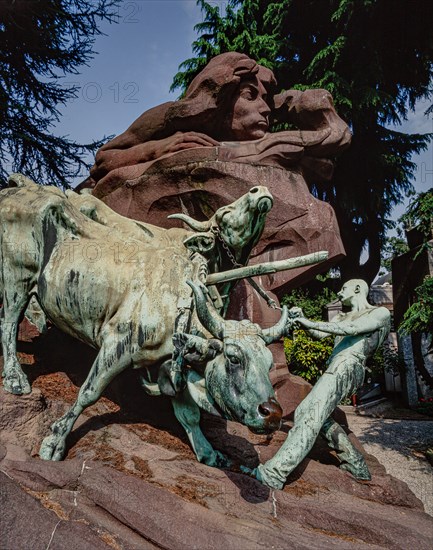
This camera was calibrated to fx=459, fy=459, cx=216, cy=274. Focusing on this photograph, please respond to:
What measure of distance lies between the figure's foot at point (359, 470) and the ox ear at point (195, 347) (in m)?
1.80

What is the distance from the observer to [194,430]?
3.83 m

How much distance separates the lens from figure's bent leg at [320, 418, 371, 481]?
4023 millimetres

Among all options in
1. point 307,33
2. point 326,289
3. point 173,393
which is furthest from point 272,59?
point 173,393

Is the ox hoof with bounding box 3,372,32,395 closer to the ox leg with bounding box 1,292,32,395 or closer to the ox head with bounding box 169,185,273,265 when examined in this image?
the ox leg with bounding box 1,292,32,395

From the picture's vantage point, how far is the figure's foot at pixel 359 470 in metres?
3.97

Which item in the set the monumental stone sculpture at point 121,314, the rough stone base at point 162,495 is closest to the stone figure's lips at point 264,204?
the monumental stone sculpture at point 121,314

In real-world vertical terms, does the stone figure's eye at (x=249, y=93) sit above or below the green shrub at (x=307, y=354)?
above

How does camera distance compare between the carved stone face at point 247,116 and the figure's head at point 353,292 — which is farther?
the carved stone face at point 247,116

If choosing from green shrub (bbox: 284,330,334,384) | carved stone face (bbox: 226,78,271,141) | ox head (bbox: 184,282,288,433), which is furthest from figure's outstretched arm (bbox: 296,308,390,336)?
green shrub (bbox: 284,330,334,384)

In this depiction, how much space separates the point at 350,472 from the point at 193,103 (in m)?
5.47

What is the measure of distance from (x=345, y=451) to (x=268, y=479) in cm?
93

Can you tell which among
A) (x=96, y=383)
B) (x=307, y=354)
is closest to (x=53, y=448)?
(x=96, y=383)

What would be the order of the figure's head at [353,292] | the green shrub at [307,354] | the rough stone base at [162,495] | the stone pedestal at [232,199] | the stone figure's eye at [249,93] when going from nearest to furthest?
the rough stone base at [162,495], the figure's head at [353,292], the stone pedestal at [232,199], the stone figure's eye at [249,93], the green shrub at [307,354]

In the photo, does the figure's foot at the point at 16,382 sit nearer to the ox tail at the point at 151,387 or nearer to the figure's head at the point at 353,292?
the ox tail at the point at 151,387
